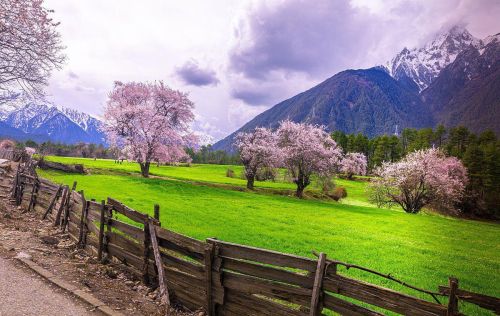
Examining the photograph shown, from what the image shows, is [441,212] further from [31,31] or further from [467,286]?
[31,31]

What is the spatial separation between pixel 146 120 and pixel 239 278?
47922 millimetres

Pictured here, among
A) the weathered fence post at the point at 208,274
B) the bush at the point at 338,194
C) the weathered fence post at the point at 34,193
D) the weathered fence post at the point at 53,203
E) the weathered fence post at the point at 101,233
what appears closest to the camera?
the weathered fence post at the point at 208,274

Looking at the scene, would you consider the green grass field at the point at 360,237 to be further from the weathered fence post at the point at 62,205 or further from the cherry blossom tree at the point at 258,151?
the cherry blossom tree at the point at 258,151

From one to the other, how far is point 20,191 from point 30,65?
29.1 feet

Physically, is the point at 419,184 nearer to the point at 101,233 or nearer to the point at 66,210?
the point at 66,210

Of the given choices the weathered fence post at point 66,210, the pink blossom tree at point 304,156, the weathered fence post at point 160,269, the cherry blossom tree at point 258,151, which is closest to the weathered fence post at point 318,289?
the weathered fence post at point 160,269

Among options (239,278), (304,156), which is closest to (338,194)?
(304,156)

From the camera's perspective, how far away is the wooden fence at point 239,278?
6.52 m

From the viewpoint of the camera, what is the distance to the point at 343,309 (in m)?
7.09

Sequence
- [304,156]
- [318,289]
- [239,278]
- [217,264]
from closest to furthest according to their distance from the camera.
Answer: [318,289] < [239,278] < [217,264] < [304,156]

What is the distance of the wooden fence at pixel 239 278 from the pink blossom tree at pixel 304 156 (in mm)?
39895

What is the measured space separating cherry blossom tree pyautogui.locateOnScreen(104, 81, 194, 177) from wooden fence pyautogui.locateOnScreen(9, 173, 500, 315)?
3926 cm

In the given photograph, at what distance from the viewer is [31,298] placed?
9.85m

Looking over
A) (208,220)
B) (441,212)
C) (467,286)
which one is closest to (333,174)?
(441,212)
